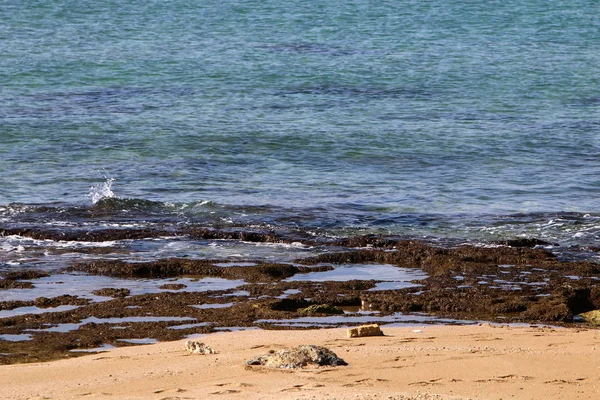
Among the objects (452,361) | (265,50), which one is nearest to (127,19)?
(265,50)

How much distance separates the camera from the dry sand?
9453 millimetres

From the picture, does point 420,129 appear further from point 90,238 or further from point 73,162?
point 90,238

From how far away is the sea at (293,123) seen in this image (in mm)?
18969

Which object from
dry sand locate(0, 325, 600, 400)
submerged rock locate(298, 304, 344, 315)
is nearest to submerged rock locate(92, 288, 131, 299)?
submerged rock locate(298, 304, 344, 315)

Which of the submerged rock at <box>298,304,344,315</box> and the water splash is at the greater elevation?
the submerged rock at <box>298,304,344,315</box>

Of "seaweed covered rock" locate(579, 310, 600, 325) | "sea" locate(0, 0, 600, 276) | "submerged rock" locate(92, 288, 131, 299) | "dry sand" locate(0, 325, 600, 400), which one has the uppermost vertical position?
"dry sand" locate(0, 325, 600, 400)

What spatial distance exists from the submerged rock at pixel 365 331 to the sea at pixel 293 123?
4.79 metres

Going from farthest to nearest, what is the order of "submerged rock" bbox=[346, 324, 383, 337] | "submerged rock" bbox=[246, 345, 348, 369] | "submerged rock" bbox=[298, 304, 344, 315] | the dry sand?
"submerged rock" bbox=[298, 304, 344, 315]
"submerged rock" bbox=[346, 324, 383, 337]
"submerged rock" bbox=[246, 345, 348, 369]
the dry sand

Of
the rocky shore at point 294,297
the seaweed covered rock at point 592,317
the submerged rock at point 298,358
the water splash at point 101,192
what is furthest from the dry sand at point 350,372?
the water splash at point 101,192

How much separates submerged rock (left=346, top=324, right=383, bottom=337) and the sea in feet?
15.7

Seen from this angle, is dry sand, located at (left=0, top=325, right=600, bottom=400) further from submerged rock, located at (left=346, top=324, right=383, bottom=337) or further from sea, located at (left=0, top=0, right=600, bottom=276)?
sea, located at (left=0, top=0, right=600, bottom=276)

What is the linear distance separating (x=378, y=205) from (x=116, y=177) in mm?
5694

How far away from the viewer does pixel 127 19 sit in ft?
138

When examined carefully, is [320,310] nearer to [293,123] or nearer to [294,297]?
[294,297]
